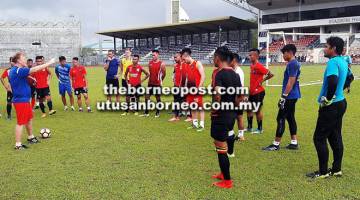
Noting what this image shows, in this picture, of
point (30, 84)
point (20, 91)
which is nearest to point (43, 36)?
point (30, 84)

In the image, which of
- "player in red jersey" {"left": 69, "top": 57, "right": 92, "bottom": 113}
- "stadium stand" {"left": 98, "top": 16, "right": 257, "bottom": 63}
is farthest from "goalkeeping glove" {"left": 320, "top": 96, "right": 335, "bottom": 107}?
"stadium stand" {"left": 98, "top": 16, "right": 257, "bottom": 63}

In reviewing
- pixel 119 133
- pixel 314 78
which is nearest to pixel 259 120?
pixel 119 133

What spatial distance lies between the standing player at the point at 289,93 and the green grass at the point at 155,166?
0.27m

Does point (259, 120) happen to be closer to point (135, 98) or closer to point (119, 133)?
point (119, 133)

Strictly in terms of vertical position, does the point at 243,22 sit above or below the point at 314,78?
above

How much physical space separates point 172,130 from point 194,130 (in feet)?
1.82

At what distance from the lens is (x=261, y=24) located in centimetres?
6600

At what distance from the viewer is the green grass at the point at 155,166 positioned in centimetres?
482

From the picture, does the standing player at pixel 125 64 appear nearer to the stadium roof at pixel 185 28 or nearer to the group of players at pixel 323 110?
the group of players at pixel 323 110

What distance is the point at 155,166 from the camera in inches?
235

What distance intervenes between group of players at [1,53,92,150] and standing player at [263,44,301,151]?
4.29 m

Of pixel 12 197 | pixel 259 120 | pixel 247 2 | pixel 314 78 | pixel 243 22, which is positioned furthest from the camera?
pixel 247 2

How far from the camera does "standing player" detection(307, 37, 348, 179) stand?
4988 millimetres

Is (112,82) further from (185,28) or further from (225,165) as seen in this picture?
(185,28)
